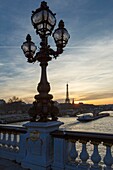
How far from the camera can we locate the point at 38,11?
578 cm

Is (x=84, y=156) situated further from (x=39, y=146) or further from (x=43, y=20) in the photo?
(x=43, y=20)

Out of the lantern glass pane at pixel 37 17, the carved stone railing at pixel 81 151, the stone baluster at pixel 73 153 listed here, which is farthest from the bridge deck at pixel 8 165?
the lantern glass pane at pixel 37 17

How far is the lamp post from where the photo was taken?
225 inches

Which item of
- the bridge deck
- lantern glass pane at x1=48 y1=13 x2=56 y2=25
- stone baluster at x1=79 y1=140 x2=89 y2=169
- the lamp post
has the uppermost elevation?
lantern glass pane at x1=48 y1=13 x2=56 y2=25

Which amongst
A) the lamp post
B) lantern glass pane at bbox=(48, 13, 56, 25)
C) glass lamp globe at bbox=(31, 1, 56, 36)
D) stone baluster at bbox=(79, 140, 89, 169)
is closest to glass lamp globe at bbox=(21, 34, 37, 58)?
the lamp post

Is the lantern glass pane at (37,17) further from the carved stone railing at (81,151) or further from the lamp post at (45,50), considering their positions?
the carved stone railing at (81,151)

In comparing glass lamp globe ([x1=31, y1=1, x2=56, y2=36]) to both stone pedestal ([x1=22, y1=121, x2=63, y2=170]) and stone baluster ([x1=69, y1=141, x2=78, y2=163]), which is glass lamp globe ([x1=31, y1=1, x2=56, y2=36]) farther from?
stone baluster ([x1=69, y1=141, x2=78, y2=163])

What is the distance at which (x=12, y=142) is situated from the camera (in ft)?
21.3

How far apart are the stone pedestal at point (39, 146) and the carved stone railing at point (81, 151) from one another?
19 cm

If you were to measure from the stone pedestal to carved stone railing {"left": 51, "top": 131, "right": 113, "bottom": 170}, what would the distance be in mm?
187

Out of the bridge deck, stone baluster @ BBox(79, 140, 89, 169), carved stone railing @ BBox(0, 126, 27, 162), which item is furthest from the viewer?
carved stone railing @ BBox(0, 126, 27, 162)

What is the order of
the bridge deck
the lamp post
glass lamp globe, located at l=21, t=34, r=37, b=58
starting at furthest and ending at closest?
glass lamp globe, located at l=21, t=34, r=37, b=58 < the lamp post < the bridge deck

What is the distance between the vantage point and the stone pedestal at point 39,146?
539cm

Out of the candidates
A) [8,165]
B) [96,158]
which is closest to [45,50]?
[96,158]
